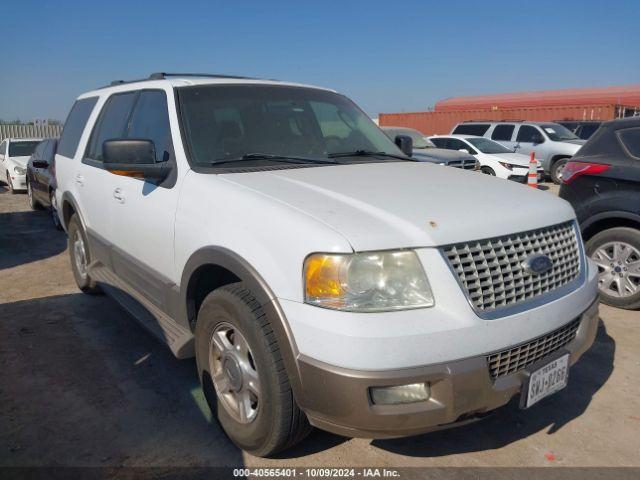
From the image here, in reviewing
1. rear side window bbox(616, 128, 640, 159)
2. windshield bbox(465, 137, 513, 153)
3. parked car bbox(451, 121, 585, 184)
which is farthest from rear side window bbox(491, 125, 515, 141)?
rear side window bbox(616, 128, 640, 159)

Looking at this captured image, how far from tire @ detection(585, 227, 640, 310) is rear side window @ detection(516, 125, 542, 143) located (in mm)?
11773

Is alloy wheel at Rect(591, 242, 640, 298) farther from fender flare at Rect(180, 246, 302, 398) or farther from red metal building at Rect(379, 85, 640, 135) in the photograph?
red metal building at Rect(379, 85, 640, 135)

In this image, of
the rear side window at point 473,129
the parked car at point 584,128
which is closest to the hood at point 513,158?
the rear side window at point 473,129

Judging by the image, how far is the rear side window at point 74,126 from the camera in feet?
16.4

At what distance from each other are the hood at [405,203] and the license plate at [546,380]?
0.66 meters

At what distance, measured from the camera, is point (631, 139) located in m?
4.97

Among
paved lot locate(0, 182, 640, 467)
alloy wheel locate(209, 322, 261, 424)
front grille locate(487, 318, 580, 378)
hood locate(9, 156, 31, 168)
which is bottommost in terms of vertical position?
paved lot locate(0, 182, 640, 467)

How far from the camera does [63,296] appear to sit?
5.40 m

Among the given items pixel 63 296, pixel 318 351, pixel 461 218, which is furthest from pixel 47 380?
pixel 461 218

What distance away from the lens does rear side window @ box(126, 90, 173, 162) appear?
3.42 meters

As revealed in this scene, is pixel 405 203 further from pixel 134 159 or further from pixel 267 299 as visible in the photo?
pixel 134 159

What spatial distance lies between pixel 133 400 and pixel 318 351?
5.72ft

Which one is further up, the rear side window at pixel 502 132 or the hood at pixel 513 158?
the rear side window at pixel 502 132

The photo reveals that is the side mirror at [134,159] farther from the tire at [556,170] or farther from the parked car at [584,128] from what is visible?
Result: the parked car at [584,128]
